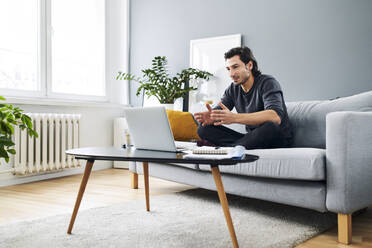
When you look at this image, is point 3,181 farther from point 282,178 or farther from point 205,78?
point 282,178

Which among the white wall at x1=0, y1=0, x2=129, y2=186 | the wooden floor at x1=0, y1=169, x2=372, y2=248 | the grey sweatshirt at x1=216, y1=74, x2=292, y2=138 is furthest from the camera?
the white wall at x1=0, y1=0, x2=129, y2=186

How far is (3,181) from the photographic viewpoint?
2.86 meters

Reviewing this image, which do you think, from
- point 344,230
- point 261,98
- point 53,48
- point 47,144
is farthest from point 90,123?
point 344,230

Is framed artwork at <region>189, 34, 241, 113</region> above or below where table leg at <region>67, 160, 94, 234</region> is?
above

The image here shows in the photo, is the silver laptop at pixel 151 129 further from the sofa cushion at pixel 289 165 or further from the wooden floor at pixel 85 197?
the wooden floor at pixel 85 197

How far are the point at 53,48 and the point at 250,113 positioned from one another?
7.74 feet

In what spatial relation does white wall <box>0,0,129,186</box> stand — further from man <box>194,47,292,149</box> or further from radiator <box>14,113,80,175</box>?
man <box>194,47,292,149</box>

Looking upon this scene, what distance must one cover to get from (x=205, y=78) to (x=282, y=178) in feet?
6.27

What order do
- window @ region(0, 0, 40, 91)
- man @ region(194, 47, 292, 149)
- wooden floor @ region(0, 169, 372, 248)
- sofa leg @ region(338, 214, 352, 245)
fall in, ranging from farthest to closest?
window @ region(0, 0, 40, 91), man @ region(194, 47, 292, 149), wooden floor @ region(0, 169, 372, 248), sofa leg @ region(338, 214, 352, 245)

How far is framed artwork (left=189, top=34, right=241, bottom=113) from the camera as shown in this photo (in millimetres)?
3441

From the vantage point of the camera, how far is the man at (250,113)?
1905mm

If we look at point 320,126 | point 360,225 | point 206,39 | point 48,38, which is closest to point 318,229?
point 360,225

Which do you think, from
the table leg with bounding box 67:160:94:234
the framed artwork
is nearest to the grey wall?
the framed artwork

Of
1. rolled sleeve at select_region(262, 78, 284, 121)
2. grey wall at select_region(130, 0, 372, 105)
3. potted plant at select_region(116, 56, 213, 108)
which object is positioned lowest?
rolled sleeve at select_region(262, 78, 284, 121)
